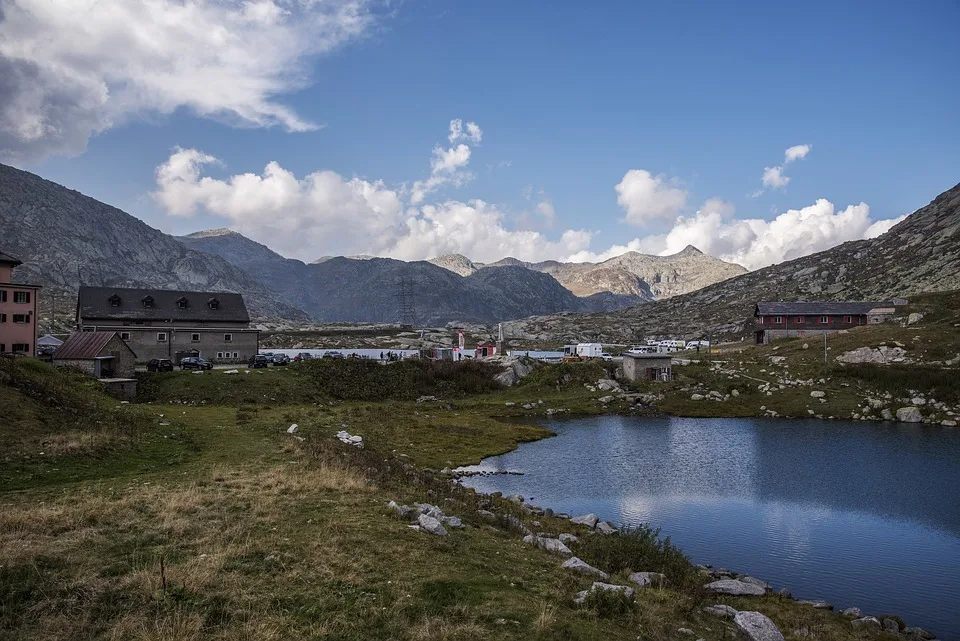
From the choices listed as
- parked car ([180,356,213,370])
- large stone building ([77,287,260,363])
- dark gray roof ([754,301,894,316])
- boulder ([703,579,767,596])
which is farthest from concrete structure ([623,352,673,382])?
boulder ([703,579,767,596])

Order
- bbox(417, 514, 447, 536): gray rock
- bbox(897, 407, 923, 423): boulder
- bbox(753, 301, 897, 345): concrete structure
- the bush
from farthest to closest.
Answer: bbox(753, 301, 897, 345): concrete structure, bbox(897, 407, 923, 423): boulder, the bush, bbox(417, 514, 447, 536): gray rock

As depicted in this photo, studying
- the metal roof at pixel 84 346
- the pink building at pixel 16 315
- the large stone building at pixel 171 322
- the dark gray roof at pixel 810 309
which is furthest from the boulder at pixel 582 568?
the dark gray roof at pixel 810 309

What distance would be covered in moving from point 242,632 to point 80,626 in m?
3.22

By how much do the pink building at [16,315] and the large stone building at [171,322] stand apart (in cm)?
1817

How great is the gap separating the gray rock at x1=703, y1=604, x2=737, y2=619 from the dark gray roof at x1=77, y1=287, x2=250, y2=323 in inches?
3612

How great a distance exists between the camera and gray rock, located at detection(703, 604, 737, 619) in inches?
701

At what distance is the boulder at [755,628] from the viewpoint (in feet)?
53.2

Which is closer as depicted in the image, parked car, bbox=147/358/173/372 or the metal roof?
the metal roof

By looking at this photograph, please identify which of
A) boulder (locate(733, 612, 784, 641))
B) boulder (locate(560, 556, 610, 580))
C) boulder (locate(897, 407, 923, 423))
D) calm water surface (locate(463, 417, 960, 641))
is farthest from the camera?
boulder (locate(897, 407, 923, 423))

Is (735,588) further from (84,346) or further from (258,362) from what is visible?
(258,362)

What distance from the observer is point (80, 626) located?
11797 millimetres

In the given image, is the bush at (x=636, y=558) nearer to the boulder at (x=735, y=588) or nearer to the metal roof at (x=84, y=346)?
the boulder at (x=735, y=588)

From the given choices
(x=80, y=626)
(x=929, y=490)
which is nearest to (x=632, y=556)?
(x=80, y=626)

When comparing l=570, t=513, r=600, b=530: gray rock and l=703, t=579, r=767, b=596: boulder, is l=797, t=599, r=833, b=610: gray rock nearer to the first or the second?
l=703, t=579, r=767, b=596: boulder
